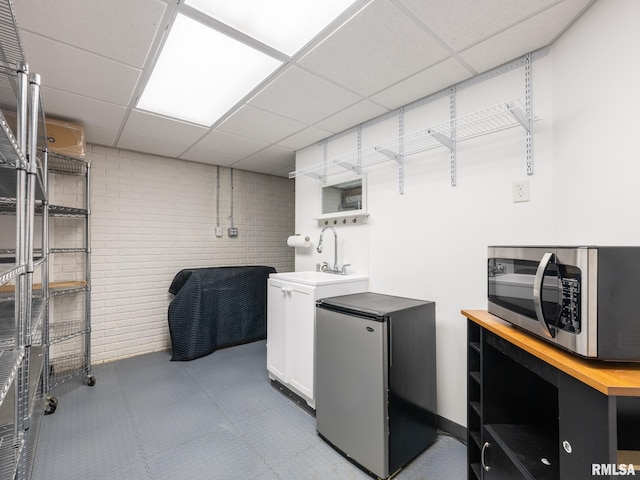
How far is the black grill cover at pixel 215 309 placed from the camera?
3342 millimetres

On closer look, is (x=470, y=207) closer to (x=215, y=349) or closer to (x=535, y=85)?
(x=535, y=85)

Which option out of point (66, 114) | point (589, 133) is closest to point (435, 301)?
point (589, 133)

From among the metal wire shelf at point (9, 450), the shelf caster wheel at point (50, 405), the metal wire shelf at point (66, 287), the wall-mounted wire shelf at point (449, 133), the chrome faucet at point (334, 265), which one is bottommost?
the shelf caster wheel at point (50, 405)

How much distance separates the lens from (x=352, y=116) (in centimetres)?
252

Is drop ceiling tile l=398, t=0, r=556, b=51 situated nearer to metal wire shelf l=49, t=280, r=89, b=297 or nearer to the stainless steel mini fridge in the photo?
the stainless steel mini fridge

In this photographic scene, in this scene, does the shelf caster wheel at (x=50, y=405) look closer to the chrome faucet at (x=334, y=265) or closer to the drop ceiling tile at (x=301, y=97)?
the chrome faucet at (x=334, y=265)

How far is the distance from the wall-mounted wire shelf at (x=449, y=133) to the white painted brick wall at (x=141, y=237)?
1.91 m

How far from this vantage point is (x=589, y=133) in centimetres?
137

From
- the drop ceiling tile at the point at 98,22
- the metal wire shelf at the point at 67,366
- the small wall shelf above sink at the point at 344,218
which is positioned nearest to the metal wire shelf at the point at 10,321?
the metal wire shelf at the point at 67,366

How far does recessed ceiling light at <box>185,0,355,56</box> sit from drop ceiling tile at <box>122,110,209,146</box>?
1.38 meters

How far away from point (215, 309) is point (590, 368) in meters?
3.47

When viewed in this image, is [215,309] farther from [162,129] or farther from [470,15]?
[470,15]

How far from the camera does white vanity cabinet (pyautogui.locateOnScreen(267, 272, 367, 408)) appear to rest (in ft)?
7.38

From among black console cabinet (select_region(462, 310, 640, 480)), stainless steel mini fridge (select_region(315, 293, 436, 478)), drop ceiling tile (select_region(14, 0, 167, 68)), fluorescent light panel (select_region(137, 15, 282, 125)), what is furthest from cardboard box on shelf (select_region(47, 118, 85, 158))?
black console cabinet (select_region(462, 310, 640, 480))
